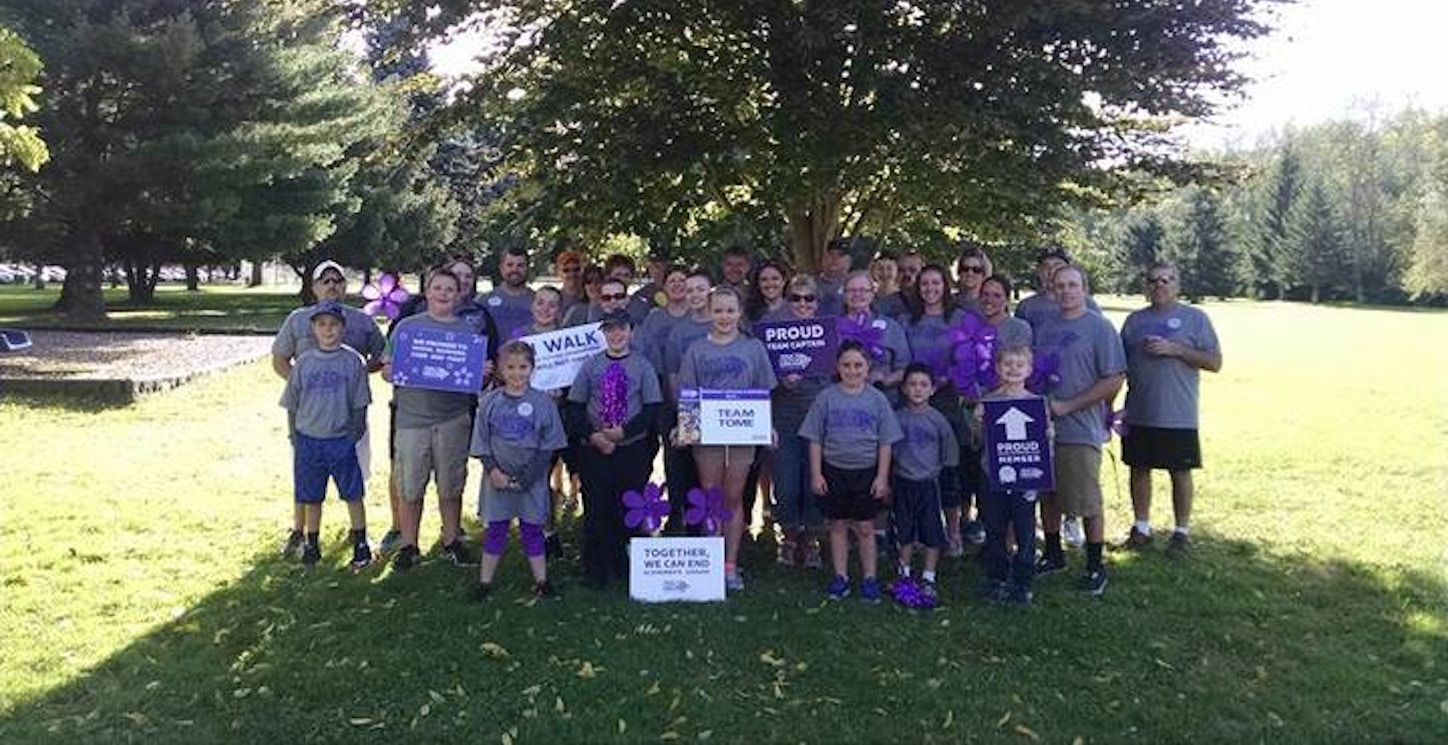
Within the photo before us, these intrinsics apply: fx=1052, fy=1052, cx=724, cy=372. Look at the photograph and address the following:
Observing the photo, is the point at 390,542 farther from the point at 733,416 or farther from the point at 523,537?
the point at 733,416

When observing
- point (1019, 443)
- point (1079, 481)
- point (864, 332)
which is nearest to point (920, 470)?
point (1019, 443)

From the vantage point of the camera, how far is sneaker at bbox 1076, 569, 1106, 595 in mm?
6453

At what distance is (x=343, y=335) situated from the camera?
7074 mm

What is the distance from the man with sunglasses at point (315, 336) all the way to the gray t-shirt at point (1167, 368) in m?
5.11

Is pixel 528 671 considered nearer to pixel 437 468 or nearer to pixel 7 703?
pixel 437 468

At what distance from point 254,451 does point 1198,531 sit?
9.15m

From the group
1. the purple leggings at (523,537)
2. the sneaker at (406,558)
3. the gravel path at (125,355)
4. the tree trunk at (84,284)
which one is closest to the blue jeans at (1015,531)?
the purple leggings at (523,537)

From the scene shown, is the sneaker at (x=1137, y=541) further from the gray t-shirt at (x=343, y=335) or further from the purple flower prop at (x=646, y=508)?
the gray t-shirt at (x=343, y=335)

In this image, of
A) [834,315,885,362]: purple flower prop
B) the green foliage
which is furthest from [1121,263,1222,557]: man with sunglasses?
the green foliage

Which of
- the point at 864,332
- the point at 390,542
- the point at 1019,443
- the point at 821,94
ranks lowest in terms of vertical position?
the point at 390,542

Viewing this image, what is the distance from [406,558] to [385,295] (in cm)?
178

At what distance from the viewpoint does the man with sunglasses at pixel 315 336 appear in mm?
6934

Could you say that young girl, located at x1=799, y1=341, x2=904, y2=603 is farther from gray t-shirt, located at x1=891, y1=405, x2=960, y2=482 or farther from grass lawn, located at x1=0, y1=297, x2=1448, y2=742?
grass lawn, located at x1=0, y1=297, x2=1448, y2=742

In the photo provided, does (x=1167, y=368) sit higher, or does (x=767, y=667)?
(x=1167, y=368)
